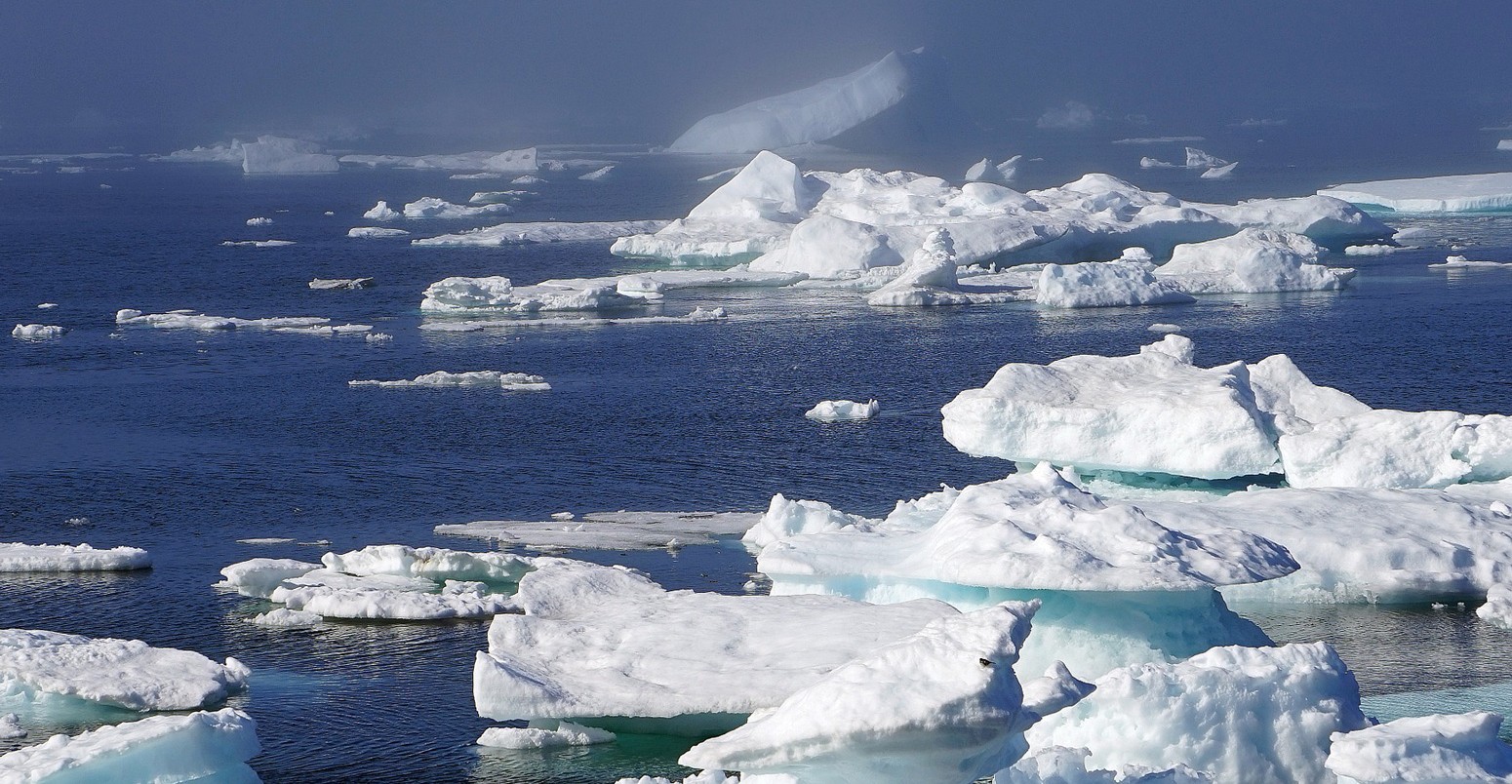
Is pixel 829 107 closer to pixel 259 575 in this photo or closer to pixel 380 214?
pixel 380 214

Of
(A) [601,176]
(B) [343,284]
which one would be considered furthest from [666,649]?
(A) [601,176]

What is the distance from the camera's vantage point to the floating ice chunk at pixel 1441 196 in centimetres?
4941

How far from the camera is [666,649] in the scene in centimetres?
1157

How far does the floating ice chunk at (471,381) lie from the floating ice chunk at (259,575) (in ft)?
36.0

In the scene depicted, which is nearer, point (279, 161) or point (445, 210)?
point (445, 210)

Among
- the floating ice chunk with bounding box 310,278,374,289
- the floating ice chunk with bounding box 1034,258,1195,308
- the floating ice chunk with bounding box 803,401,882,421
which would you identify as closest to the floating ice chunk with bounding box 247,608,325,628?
the floating ice chunk with bounding box 803,401,882,421

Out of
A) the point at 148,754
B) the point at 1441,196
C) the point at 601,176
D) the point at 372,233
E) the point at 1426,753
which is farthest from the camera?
the point at 601,176

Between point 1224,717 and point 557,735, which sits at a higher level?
point 1224,717

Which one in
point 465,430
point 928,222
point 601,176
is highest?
point 601,176

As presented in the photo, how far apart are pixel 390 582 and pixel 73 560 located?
3649 mm

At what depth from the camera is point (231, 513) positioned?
63.6ft

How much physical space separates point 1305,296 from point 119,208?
4584 centimetres

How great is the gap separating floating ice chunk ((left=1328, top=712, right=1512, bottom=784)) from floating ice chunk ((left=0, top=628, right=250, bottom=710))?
25.9 ft

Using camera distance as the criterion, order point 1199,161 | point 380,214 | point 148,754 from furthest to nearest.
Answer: point 1199,161, point 380,214, point 148,754
